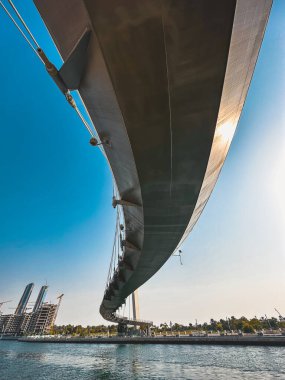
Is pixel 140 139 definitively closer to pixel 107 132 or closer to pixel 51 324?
pixel 107 132

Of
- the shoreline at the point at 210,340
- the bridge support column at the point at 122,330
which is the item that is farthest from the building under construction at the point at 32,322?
the bridge support column at the point at 122,330

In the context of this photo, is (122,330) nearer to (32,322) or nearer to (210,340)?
(210,340)

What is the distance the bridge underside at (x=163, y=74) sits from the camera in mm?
3799

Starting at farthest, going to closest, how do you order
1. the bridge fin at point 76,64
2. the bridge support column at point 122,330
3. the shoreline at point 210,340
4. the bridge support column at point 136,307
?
the bridge support column at point 122,330
the bridge support column at point 136,307
the shoreline at point 210,340
the bridge fin at point 76,64

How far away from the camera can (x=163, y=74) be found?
4.63 metres

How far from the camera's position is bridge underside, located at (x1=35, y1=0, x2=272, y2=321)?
3.80 metres

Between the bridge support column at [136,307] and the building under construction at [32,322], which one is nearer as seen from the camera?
the bridge support column at [136,307]

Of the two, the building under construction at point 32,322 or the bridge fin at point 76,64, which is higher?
the building under construction at point 32,322

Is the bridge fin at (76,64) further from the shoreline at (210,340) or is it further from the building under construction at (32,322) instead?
the building under construction at (32,322)

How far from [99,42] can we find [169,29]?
1402 millimetres

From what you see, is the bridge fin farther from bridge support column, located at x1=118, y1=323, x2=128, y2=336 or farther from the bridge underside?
bridge support column, located at x1=118, y1=323, x2=128, y2=336

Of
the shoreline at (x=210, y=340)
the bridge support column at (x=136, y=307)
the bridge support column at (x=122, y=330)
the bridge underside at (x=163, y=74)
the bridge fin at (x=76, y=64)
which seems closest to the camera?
the bridge underside at (x=163, y=74)

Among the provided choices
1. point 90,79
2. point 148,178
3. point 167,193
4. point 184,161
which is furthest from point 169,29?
point 167,193

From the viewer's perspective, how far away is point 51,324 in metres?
141
